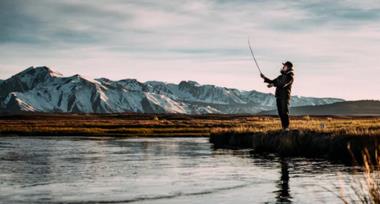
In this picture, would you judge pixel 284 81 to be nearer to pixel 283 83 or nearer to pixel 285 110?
pixel 283 83

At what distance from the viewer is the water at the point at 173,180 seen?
18219mm

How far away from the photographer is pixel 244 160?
3228 centimetres

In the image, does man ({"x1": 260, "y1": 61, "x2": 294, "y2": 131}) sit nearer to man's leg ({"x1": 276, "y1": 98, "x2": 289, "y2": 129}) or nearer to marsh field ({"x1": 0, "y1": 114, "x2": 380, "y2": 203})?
man's leg ({"x1": 276, "y1": 98, "x2": 289, "y2": 129})

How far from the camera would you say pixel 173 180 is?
22953 millimetres

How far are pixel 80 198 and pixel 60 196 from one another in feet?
2.62

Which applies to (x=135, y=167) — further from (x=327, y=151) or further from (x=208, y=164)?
(x=327, y=151)

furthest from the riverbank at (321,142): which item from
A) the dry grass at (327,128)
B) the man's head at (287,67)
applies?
the man's head at (287,67)

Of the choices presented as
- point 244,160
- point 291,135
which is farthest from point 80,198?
point 291,135

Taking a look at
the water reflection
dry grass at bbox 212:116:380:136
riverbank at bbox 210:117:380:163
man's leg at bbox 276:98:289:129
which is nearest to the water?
the water reflection

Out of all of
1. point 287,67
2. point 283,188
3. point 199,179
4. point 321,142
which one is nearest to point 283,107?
point 287,67

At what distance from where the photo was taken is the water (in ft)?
59.8

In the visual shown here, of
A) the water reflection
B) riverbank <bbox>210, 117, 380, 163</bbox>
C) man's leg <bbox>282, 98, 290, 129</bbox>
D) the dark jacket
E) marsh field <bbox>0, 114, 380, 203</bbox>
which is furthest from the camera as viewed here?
man's leg <bbox>282, 98, 290, 129</bbox>

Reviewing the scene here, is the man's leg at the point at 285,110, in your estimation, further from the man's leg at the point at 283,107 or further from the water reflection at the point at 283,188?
the water reflection at the point at 283,188

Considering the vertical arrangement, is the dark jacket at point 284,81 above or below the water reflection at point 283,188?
above
